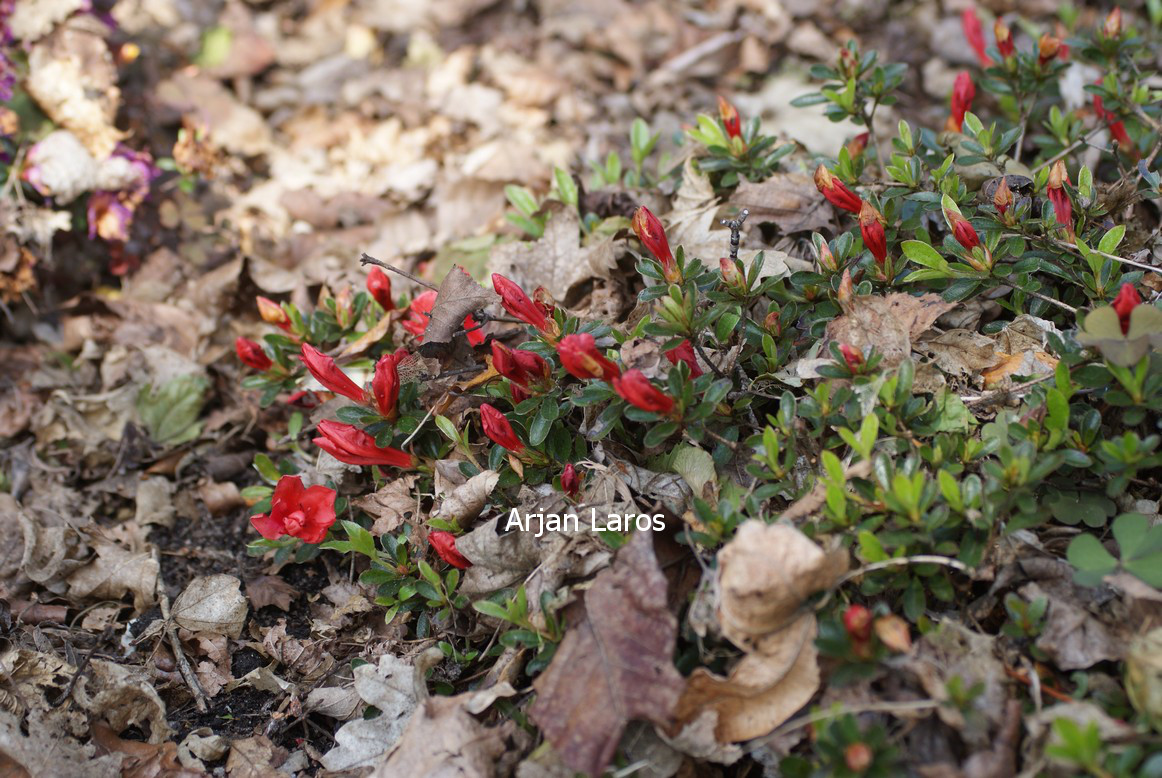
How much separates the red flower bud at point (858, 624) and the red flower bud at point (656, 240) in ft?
3.27

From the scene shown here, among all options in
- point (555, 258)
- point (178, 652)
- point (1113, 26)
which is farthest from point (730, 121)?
point (178, 652)

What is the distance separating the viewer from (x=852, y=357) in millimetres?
2209

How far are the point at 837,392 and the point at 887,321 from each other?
0.29 m

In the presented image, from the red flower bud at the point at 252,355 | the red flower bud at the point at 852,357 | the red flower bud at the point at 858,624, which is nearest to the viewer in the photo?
the red flower bud at the point at 858,624

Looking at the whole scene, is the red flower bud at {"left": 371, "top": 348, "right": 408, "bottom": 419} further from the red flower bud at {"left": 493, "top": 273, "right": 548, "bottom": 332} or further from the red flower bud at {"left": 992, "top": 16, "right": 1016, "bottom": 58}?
the red flower bud at {"left": 992, "top": 16, "right": 1016, "bottom": 58}

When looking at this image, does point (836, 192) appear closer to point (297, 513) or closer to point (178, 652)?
point (297, 513)

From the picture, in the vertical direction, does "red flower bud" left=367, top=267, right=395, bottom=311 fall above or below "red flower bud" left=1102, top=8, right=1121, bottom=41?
below

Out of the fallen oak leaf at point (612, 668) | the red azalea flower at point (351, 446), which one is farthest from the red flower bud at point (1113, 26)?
the red azalea flower at point (351, 446)

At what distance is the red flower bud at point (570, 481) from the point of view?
93.0 inches

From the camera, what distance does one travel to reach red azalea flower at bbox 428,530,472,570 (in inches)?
92.3

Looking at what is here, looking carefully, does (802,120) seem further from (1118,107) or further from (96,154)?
(96,154)

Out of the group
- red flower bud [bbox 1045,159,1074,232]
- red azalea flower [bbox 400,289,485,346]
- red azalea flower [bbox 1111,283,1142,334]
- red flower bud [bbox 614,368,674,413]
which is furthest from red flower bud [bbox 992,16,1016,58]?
red azalea flower [bbox 400,289,485,346]

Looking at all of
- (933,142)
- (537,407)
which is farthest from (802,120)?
(537,407)

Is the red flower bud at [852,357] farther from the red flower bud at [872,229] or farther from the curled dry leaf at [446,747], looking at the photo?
the curled dry leaf at [446,747]
